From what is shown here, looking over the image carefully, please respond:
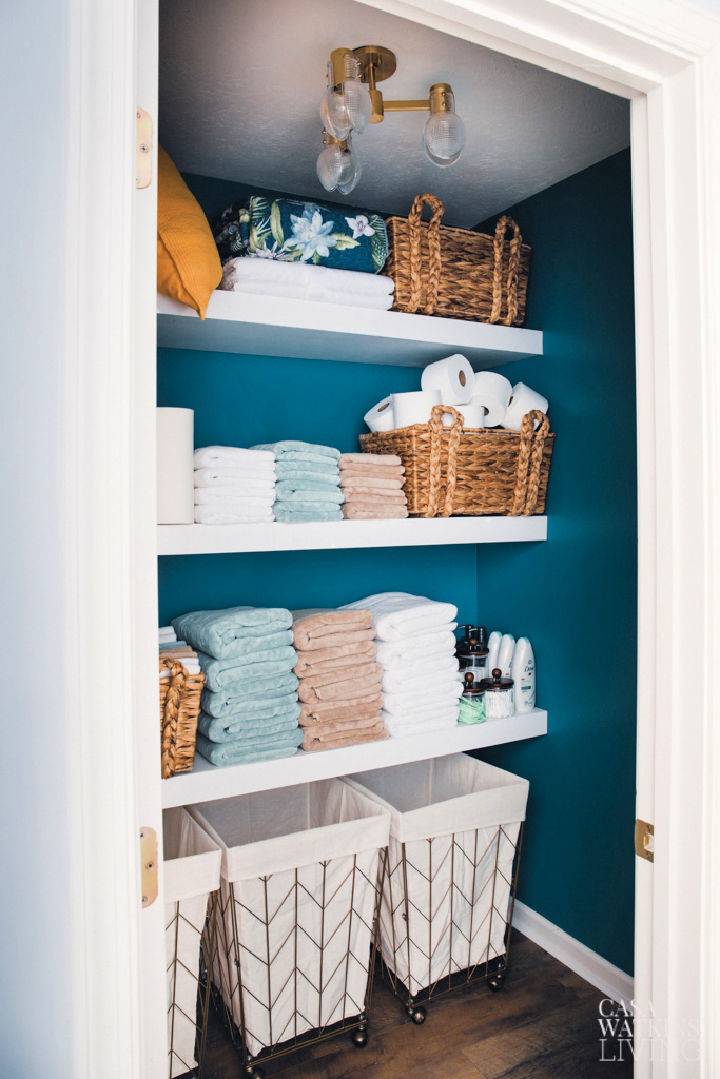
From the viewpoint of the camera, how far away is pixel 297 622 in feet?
6.40

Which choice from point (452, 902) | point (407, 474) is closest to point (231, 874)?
point (452, 902)

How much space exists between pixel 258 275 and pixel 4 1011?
57.7 inches

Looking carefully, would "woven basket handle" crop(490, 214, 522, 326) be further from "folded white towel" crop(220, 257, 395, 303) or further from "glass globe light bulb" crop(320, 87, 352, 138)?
"glass globe light bulb" crop(320, 87, 352, 138)

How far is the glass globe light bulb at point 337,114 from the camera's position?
136cm

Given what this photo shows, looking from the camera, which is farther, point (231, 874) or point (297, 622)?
point (297, 622)

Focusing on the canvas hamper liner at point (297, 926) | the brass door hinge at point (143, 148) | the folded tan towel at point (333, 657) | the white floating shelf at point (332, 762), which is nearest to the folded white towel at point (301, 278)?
the folded tan towel at point (333, 657)

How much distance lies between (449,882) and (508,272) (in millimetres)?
1624

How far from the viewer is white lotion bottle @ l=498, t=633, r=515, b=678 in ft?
7.44

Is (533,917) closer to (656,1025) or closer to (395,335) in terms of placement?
(656,1025)

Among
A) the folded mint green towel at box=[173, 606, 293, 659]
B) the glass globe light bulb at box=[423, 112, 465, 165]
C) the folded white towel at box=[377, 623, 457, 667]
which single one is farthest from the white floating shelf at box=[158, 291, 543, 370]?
the folded white towel at box=[377, 623, 457, 667]

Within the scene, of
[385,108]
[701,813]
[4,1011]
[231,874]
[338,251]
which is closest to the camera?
[4,1011]

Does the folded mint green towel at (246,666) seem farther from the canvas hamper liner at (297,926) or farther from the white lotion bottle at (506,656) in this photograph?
the white lotion bottle at (506,656)

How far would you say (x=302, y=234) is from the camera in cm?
184

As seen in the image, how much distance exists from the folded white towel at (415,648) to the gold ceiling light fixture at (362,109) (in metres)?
1.06
